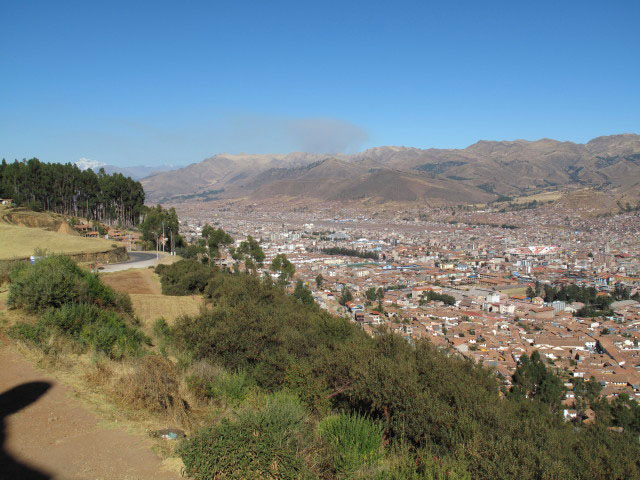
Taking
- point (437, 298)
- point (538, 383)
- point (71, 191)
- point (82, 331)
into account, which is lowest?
point (437, 298)

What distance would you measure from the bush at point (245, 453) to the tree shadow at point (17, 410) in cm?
129

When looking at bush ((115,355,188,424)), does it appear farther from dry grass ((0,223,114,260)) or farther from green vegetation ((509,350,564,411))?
dry grass ((0,223,114,260))

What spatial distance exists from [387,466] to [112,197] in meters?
43.6

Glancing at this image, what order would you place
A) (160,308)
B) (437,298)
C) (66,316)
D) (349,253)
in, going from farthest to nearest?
(349,253)
(437,298)
(160,308)
(66,316)

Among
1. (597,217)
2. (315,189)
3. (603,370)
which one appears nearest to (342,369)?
(603,370)

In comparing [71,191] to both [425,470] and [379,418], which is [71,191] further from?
[425,470]

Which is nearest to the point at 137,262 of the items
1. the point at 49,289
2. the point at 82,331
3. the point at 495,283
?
the point at 49,289

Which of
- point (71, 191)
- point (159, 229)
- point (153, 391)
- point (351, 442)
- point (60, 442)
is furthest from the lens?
point (71, 191)

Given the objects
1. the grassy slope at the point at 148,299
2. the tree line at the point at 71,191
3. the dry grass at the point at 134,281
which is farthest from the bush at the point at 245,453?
the tree line at the point at 71,191

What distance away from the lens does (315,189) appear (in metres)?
182

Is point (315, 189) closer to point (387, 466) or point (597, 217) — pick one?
point (597, 217)

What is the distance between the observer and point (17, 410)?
5.18 metres

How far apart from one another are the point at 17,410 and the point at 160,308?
9.77m

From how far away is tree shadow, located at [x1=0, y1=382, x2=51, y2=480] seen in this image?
→ 3949mm
